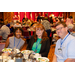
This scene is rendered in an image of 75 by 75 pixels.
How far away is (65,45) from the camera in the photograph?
1.75m

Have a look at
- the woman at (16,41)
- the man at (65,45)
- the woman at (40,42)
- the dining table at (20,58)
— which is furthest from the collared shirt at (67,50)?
the woman at (16,41)

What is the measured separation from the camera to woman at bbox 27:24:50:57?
246 cm

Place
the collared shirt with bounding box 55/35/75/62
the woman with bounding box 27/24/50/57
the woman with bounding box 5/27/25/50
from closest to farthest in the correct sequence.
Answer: the collared shirt with bounding box 55/35/75/62 → the woman with bounding box 27/24/50/57 → the woman with bounding box 5/27/25/50

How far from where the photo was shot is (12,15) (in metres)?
13.8

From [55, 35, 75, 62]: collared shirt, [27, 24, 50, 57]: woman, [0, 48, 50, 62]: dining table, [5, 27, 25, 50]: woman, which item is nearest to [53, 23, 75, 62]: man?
[55, 35, 75, 62]: collared shirt

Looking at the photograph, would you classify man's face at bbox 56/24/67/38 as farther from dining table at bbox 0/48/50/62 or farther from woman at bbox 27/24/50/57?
woman at bbox 27/24/50/57

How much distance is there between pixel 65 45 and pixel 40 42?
84cm

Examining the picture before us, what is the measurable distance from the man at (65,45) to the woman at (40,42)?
556 mm

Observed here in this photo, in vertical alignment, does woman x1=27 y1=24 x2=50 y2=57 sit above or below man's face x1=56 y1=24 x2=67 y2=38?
below

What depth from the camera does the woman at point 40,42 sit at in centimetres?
246

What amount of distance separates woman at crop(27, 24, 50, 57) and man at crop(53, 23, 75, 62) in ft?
1.82

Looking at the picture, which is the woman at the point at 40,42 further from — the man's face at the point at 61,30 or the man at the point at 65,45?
the man's face at the point at 61,30

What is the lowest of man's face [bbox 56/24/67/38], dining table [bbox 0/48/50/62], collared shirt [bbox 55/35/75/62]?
dining table [bbox 0/48/50/62]
